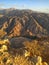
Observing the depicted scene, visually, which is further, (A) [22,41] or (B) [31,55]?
(A) [22,41]

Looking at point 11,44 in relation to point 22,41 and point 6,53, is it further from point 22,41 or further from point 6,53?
point 6,53

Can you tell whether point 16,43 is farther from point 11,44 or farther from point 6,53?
point 6,53

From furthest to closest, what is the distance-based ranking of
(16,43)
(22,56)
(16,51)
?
(16,43) → (16,51) → (22,56)

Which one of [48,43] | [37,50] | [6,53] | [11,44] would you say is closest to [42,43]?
[48,43]

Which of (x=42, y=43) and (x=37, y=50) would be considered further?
(x=42, y=43)

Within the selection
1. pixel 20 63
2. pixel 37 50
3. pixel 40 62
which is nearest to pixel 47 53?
pixel 37 50

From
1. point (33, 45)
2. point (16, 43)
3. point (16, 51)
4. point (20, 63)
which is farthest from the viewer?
point (16, 43)

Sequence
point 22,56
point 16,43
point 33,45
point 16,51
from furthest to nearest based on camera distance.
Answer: point 16,43 → point 33,45 → point 16,51 → point 22,56

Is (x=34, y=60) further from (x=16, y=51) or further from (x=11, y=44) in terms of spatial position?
(x=11, y=44)

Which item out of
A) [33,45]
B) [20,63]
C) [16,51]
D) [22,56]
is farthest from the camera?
[33,45]
